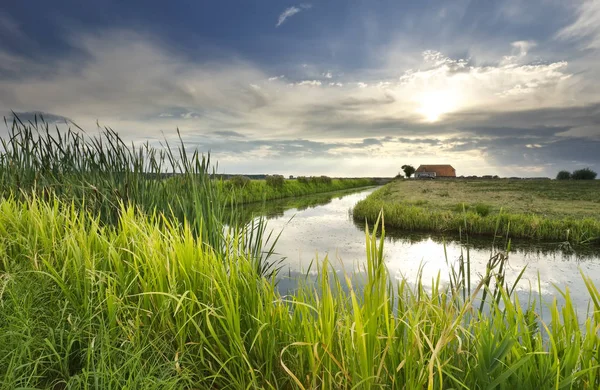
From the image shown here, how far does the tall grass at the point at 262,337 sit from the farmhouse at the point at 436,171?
107 metres

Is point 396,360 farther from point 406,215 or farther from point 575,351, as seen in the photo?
point 406,215

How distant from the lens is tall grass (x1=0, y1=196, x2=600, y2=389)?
1507 mm

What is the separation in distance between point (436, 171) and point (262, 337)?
110 m

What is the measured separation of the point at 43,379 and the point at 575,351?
9.20 ft

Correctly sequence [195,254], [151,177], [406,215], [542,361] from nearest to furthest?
[542,361] → [195,254] → [151,177] → [406,215]

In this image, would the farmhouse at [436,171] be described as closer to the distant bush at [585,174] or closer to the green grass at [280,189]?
the distant bush at [585,174]

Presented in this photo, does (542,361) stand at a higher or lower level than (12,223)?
lower

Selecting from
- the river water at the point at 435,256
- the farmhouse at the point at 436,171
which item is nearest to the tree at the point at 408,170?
the farmhouse at the point at 436,171

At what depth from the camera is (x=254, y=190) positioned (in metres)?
24.9

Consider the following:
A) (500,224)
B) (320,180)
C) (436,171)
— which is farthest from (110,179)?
(436,171)

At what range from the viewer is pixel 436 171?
102 m

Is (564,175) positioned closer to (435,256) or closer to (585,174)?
(585,174)

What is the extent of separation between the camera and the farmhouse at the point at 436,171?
10141 centimetres

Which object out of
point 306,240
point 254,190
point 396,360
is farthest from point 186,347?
point 254,190
